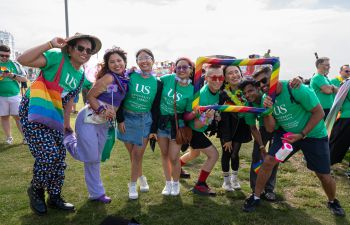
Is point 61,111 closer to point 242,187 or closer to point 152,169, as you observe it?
point 152,169

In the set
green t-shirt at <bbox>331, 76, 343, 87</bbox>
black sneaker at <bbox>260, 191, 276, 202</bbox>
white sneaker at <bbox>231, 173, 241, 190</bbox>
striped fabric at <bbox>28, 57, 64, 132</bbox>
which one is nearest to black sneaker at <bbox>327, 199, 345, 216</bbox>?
black sneaker at <bbox>260, 191, 276, 202</bbox>

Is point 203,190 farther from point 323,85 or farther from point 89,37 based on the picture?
point 323,85

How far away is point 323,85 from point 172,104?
4.00 meters

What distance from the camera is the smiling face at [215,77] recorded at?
4.31 metres

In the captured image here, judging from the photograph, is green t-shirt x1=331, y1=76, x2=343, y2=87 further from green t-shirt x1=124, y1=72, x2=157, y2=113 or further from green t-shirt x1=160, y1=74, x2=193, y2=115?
green t-shirt x1=124, y1=72, x2=157, y2=113

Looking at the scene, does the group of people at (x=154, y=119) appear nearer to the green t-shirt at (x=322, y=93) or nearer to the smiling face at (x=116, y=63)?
the smiling face at (x=116, y=63)

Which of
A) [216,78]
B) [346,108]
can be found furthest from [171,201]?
[346,108]

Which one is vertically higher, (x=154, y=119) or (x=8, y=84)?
(x=8, y=84)

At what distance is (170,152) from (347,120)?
3.66m

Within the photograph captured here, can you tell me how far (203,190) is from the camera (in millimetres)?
4738

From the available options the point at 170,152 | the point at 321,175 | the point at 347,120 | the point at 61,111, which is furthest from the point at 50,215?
the point at 347,120

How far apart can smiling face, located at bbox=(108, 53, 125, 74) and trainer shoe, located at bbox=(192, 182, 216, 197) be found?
7.14 ft

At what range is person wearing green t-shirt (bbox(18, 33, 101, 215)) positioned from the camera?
358 centimetres

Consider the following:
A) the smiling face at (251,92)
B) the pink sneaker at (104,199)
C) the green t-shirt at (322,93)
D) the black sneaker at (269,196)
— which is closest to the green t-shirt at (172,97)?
the smiling face at (251,92)
